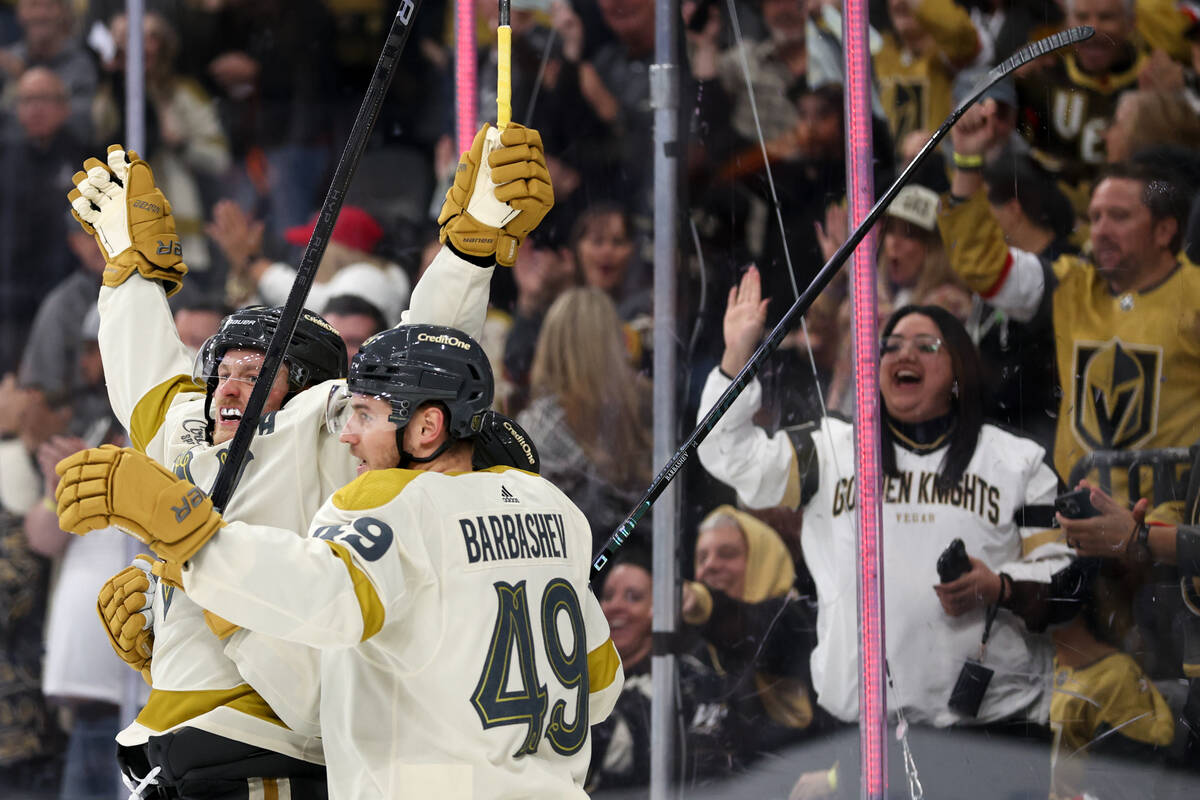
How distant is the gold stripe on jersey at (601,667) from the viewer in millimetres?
2279

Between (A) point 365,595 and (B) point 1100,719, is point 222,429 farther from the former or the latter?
(B) point 1100,719

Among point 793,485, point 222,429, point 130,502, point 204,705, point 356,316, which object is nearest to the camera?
point 130,502

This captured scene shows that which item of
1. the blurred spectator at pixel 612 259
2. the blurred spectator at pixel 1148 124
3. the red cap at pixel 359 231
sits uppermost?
the blurred spectator at pixel 1148 124

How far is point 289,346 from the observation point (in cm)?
241

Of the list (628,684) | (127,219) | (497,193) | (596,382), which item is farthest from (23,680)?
(497,193)

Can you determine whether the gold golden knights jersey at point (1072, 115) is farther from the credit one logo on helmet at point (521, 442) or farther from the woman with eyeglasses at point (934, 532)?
the credit one logo on helmet at point (521, 442)

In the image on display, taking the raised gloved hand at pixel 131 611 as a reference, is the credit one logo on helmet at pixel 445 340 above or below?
above

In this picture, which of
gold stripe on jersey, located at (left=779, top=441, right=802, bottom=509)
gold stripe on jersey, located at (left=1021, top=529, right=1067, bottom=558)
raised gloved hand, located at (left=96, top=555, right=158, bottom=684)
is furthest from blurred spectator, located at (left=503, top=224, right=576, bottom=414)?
raised gloved hand, located at (left=96, top=555, right=158, bottom=684)

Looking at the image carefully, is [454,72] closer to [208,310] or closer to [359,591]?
[208,310]

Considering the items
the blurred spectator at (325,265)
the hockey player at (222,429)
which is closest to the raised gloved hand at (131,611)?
the hockey player at (222,429)

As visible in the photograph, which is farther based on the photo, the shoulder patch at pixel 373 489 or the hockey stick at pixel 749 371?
the hockey stick at pixel 749 371

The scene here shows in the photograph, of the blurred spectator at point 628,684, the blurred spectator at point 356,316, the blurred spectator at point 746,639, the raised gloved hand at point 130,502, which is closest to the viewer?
the raised gloved hand at point 130,502

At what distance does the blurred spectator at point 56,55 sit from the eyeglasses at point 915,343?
274cm

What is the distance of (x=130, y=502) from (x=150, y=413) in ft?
2.78
